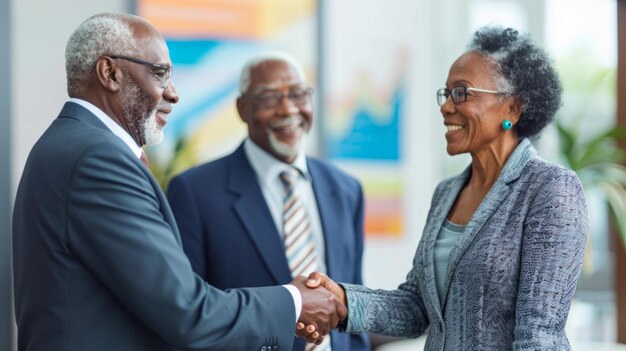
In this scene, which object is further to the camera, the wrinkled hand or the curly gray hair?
the wrinkled hand

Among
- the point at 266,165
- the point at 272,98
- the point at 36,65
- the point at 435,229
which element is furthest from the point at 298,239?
the point at 36,65

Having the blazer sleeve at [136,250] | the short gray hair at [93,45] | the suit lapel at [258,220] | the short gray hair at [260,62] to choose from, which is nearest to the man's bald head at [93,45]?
the short gray hair at [93,45]

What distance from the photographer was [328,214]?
10.6ft

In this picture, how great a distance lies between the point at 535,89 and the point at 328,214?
3.51 ft

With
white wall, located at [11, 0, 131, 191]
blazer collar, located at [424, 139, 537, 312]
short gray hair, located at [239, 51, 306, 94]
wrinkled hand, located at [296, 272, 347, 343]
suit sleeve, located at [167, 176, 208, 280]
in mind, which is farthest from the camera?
white wall, located at [11, 0, 131, 191]

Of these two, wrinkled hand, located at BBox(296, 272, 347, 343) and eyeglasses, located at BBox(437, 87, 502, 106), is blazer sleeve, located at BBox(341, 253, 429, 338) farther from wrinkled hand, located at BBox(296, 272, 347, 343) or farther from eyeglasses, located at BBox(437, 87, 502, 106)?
eyeglasses, located at BBox(437, 87, 502, 106)

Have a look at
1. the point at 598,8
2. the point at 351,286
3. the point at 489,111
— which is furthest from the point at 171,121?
the point at 598,8

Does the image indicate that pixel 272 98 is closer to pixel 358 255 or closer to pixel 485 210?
pixel 358 255

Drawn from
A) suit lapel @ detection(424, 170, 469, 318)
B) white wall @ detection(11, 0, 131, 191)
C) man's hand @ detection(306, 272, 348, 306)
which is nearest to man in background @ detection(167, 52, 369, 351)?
man's hand @ detection(306, 272, 348, 306)

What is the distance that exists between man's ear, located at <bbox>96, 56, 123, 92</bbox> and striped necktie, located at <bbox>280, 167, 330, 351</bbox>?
112cm

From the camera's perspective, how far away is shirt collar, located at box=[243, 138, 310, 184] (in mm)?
3277

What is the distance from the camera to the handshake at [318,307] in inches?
99.7

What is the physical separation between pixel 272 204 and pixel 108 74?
3.81 ft

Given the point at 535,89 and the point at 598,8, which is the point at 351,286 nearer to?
the point at 535,89
